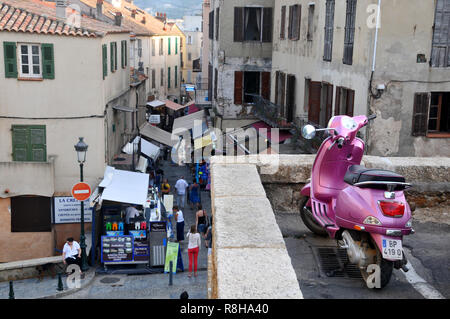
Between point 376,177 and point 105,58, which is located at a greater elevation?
point 105,58

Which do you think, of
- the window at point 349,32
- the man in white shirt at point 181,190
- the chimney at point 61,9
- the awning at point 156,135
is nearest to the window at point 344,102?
the window at point 349,32

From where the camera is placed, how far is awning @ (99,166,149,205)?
66.6 feet

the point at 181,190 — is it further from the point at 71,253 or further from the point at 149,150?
the point at 71,253

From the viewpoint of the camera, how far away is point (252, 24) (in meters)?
30.5

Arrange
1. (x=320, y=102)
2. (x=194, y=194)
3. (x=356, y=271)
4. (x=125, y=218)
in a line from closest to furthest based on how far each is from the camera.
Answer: (x=356, y=271), (x=125, y=218), (x=320, y=102), (x=194, y=194)

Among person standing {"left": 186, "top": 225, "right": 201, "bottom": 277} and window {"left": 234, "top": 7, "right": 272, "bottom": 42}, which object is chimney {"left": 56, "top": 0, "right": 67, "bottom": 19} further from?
person standing {"left": 186, "top": 225, "right": 201, "bottom": 277}

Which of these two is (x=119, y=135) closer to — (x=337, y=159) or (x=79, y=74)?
(x=79, y=74)

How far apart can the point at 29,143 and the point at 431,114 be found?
14.0 metres

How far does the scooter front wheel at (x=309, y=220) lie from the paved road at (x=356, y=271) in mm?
66

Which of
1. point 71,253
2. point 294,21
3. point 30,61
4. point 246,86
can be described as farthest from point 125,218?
point 246,86
